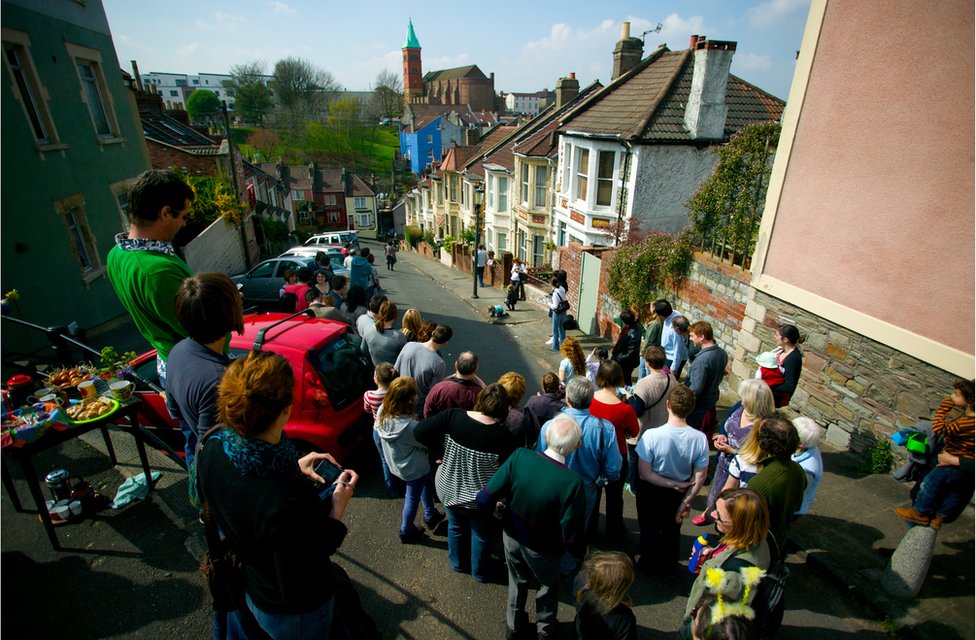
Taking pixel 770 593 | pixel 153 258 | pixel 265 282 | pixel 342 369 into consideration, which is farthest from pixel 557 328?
pixel 153 258

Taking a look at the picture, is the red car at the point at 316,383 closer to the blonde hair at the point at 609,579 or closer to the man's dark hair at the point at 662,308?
the blonde hair at the point at 609,579

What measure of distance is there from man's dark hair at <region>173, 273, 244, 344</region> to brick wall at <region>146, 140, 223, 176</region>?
1963 cm

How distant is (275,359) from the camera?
6.89 ft

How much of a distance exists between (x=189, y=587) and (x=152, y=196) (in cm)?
291

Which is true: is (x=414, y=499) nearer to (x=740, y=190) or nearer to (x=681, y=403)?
(x=681, y=403)

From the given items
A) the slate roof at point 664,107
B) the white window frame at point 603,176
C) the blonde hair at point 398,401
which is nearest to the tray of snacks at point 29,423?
the blonde hair at point 398,401

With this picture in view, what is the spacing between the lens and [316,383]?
15.3ft

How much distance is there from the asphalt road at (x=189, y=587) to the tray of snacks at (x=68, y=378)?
106cm

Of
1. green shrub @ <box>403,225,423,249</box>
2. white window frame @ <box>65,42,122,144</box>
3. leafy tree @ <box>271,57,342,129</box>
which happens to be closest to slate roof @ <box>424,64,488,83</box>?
leafy tree @ <box>271,57,342,129</box>

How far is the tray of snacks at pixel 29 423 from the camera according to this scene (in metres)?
3.42

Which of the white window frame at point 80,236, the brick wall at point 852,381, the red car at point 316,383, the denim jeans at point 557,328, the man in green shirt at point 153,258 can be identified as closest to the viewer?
the man in green shirt at point 153,258

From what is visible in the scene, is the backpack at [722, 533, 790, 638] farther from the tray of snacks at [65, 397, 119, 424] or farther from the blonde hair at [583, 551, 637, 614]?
the tray of snacks at [65, 397, 119, 424]

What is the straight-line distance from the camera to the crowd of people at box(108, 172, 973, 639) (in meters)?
2.04

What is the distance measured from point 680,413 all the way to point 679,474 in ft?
1.55
